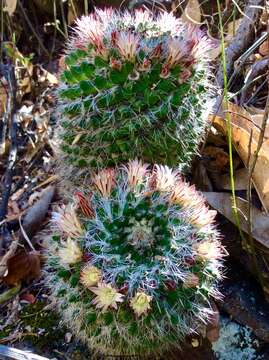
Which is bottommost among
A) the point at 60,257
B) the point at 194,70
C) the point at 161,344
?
the point at 161,344

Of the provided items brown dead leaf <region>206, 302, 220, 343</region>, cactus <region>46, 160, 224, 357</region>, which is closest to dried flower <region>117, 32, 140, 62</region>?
cactus <region>46, 160, 224, 357</region>

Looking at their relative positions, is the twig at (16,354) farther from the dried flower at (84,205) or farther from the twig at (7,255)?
the twig at (7,255)

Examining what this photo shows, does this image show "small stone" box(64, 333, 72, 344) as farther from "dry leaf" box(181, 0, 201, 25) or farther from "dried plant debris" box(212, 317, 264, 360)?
"dry leaf" box(181, 0, 201, 25)

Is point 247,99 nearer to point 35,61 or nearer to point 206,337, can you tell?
point 206,337

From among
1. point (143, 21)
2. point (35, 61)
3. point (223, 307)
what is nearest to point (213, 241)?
point (223, 307)

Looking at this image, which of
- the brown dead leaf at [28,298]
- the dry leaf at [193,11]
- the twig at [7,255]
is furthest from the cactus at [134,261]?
the dry leaf at [193,11]
